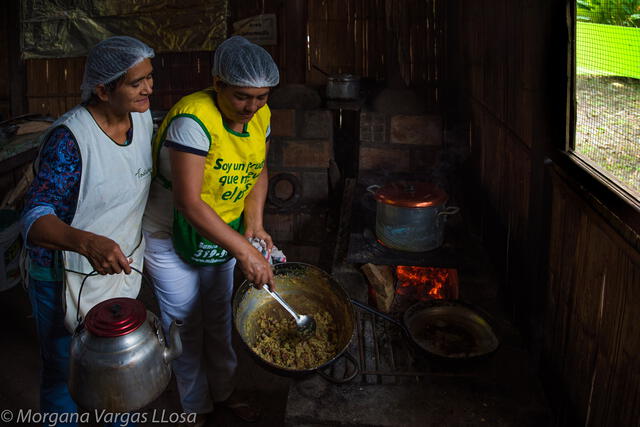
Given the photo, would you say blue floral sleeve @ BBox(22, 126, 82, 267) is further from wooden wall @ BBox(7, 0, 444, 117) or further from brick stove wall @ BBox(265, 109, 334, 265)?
wooden wall @ BBox(7, 0, 444, 117)

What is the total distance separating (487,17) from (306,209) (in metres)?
2.87

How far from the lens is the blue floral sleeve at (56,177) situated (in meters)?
2.22

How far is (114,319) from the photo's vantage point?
1956 mm

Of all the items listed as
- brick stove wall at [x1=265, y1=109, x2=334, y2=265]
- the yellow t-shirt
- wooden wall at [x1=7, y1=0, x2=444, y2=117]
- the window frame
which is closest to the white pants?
the yellow t-shirt

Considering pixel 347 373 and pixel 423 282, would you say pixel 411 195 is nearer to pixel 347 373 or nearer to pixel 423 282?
pixel 423 282

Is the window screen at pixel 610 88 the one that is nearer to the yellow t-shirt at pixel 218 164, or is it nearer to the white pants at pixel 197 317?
the yellow t-shirt at pixel 218 164

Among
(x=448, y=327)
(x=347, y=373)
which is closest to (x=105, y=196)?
(x=347, y=373)

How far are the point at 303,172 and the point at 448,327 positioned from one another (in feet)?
10.6

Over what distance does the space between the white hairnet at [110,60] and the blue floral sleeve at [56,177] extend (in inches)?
10.7

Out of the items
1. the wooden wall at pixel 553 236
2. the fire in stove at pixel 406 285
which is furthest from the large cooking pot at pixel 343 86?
the fire in stove at pixel 406 285

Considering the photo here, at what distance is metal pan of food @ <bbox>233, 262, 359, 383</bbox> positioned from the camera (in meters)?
2.73

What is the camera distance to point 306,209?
6.00 m

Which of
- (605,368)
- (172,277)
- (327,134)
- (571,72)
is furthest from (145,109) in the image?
(327,134)

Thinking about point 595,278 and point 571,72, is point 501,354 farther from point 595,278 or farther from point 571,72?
point 571,72
